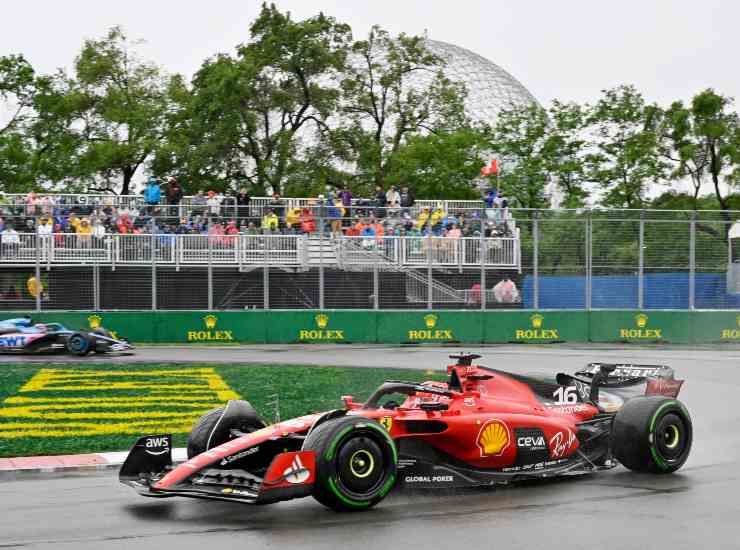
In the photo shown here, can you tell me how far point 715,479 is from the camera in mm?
10359

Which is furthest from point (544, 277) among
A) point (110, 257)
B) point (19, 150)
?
point (19, 150)

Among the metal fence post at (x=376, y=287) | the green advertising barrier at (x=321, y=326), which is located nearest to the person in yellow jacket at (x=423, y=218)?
the metal fence post at (x=376, y=287)

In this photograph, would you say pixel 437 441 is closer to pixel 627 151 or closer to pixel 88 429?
pixel 88 429

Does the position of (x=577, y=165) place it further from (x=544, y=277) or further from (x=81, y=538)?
(x=81, y=538)

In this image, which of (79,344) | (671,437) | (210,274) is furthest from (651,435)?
(210,274)

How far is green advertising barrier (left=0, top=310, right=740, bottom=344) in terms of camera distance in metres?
29.7

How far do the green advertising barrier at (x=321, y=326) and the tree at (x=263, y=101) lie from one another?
17.9 meters

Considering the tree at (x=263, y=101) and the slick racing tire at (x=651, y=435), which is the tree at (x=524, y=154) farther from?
the slick racing tire at (x=651, y=435)

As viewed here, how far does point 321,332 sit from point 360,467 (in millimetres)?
21840

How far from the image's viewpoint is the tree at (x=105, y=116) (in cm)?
4953

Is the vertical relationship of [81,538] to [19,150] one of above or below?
below

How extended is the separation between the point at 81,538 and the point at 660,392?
6120 millimetres

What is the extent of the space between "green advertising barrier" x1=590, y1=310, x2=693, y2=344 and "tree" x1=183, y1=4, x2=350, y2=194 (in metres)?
20.1

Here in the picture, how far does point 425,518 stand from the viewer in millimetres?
8562
